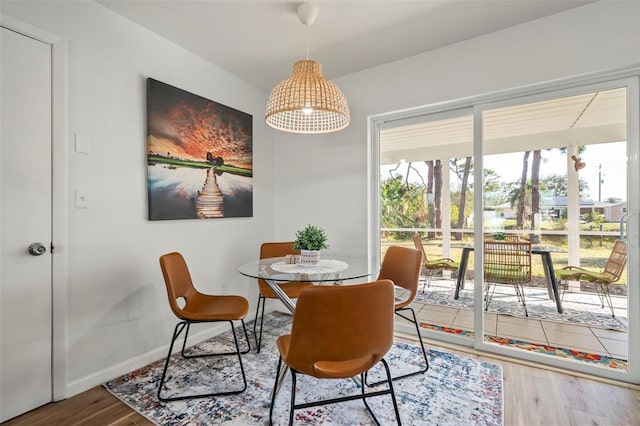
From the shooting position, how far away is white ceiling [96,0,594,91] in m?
2.05

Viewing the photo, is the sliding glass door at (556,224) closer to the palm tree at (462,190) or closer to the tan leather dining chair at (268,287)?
the palm tree at (462,190)

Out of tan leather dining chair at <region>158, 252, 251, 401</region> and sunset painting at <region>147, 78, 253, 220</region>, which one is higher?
sunset painting at <region>147, 78, 253, 220</region>

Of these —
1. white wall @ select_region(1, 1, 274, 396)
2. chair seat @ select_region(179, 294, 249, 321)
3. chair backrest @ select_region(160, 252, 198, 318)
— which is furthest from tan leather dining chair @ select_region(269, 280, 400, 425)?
white wall @ select_region(1, 1, 274, 396)

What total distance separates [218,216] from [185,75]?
4.08ft

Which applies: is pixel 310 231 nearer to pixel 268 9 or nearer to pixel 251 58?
pixel 268 9

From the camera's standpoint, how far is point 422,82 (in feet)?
8.91

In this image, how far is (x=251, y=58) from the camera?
2.76 meters

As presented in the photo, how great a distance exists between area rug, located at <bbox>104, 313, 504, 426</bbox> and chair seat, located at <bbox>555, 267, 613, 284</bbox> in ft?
2.86

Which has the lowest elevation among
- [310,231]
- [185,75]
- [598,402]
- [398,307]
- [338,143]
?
[598,402]

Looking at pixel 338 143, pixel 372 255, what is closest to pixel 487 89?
pixel 338 143

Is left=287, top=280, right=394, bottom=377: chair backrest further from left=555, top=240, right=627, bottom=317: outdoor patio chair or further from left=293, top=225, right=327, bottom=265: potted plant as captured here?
left=555, top=240, right=627, bottom=317: outdoor patio chair

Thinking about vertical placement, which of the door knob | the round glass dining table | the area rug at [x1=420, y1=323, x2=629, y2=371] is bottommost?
the area rug at [x1=420, y1=323, x2=629, y2=371]

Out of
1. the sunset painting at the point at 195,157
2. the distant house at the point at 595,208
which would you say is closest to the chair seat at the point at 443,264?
the distant house at the point at 595,208

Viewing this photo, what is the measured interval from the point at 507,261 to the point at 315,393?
1.83 meters
